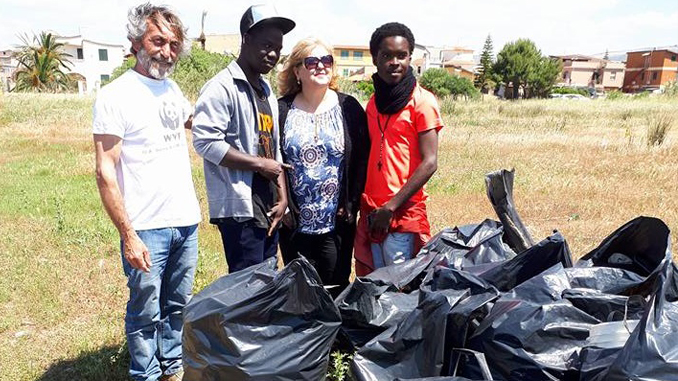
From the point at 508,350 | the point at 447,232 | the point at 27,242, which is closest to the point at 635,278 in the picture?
the point at 508,350

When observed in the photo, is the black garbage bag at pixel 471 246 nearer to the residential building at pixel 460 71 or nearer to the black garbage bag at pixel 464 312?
the black garbage bag at pixel 464 312

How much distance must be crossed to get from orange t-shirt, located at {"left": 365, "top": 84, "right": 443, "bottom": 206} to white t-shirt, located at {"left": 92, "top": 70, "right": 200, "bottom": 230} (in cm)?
95

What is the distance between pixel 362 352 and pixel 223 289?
0.59m

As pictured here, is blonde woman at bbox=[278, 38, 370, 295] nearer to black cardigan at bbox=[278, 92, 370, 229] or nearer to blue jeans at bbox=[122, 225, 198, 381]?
black cardigan at bbox=[278, 92, 370, 229]

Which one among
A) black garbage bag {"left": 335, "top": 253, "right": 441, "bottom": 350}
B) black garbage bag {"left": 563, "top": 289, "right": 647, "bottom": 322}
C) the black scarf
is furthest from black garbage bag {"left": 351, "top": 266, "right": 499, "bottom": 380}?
the black scarf

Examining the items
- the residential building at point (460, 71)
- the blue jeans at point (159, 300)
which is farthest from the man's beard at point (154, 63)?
the residential building at point (460, 71)

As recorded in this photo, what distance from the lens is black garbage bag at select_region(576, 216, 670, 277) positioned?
209 cm

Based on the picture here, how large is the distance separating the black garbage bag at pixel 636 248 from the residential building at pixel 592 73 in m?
85.5

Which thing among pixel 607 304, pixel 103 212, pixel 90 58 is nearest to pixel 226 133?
pixel 607 304

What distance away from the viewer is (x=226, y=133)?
2410 mm

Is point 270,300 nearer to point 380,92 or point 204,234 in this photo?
point 380,92

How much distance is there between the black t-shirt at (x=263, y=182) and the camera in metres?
2.50

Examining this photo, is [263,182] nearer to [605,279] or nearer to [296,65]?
[296,65]

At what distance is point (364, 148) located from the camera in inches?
110
